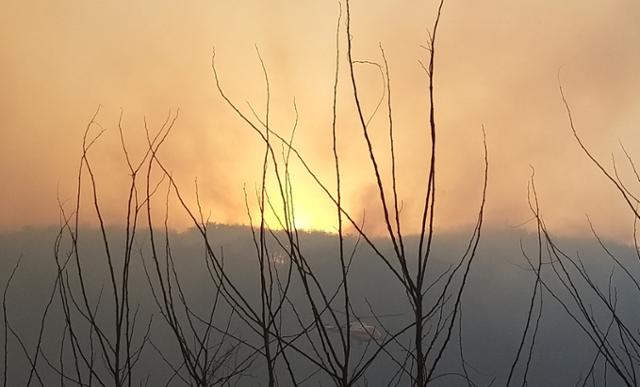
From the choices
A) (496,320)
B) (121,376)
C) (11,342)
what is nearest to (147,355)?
(11,342)

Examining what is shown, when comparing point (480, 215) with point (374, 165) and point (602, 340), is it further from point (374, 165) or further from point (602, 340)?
point (602, 340)

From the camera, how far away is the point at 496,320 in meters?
111

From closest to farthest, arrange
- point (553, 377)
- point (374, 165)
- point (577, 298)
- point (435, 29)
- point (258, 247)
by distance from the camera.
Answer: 1. point (374, 165)
2. point (435, 29)
3. point (258, 247)
4. point (577, 298)
5. point (553, 377)

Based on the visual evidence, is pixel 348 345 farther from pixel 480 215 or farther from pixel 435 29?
pixel 435 29

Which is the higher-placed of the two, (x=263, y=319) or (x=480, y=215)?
(x=480, y=215)

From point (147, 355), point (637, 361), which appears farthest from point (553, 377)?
point (637, 361)

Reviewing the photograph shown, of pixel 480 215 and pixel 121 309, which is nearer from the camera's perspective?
pixel 480 215

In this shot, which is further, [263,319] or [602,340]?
[602,340]

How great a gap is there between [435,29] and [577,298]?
4.76ft

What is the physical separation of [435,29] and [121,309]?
5.53 ft

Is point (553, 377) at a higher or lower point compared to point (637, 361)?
lower

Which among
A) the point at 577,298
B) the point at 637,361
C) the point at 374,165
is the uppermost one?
the point at 374,165

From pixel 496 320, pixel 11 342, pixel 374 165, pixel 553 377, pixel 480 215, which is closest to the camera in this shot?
pixel 374 165

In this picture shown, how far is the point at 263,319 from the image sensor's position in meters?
2.29
